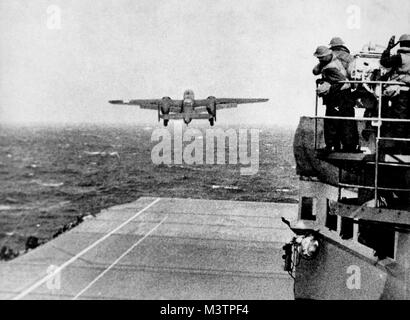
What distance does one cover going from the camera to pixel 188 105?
42219 mm

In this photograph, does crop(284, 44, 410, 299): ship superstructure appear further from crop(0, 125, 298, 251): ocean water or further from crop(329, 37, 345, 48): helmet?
crop(0, 125, 298, 251): ocean water

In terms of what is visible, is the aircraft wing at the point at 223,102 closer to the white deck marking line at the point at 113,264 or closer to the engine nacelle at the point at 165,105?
the engine nacelle at the point at 165,105

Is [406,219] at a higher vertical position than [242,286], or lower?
higher

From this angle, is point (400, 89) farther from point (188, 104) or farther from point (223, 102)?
point (188, 104)

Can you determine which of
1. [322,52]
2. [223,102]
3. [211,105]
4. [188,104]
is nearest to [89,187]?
[188,104]

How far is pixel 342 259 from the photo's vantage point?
8914 millimetres

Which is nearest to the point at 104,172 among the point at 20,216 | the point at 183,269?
the point at 20,216

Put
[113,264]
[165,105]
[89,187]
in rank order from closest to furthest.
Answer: [113,264]
[165,105]
[89,187]

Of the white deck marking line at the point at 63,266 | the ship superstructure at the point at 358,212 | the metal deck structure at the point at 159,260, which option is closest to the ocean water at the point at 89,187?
the white deck marking line at the point at 63,266

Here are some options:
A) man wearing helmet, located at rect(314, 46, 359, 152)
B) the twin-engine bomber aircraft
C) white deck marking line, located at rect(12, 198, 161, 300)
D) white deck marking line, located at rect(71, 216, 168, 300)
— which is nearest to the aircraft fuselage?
the twin-engine bomber aircraft

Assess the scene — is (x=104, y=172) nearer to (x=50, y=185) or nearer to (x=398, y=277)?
(x=50, y=185)

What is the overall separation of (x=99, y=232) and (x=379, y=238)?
462 inches

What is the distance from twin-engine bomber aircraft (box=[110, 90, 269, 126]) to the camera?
39219 mm

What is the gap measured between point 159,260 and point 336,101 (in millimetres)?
8069
